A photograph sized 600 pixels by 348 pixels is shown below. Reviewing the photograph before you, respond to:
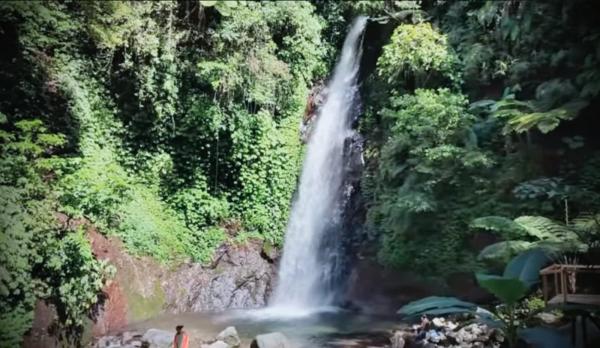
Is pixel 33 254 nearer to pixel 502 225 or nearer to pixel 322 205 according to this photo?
pixel 502 225

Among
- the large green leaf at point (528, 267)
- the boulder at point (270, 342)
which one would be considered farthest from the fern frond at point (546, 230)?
the boulder at point (270, 342)

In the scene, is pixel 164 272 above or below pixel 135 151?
below

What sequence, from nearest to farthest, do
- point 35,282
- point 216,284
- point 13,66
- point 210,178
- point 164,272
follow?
point 35,282, point 13,66, point 164,272, point 216,284, point 210,178

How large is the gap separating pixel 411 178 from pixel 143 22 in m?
6.62

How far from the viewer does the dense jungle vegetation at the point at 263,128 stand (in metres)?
7.87

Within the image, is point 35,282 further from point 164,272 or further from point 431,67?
point 431,67

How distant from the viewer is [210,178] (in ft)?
39.5

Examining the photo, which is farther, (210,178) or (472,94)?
(210,178)

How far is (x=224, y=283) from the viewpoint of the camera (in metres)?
11.0

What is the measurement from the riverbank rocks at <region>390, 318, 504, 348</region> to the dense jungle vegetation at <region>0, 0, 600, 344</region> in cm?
120

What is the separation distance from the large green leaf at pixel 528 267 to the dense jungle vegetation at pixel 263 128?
1.21 meters

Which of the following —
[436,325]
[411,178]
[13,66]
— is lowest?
[436,325]

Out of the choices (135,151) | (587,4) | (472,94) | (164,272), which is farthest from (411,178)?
(135,151)

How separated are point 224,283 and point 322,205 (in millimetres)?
3226
